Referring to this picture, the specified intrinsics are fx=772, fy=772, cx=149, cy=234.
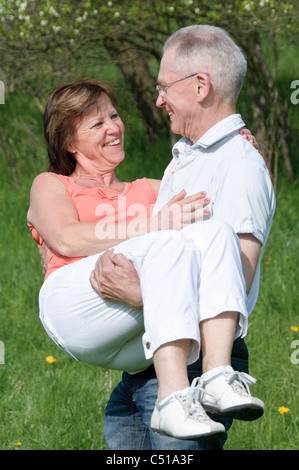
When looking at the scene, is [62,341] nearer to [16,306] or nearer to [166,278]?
[166,278]

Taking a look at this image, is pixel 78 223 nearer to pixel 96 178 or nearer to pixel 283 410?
pixel 96 178

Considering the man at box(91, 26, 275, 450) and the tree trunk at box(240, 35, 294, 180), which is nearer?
the man at box(91, 26, 275, 450)

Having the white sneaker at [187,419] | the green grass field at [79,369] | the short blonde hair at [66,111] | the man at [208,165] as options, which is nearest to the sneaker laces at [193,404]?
the white sneaker at [187,419]

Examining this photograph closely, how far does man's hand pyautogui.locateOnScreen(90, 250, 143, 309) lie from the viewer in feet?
8.23

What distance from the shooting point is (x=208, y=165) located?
2.76 meters

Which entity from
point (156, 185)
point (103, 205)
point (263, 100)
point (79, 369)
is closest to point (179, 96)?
point (103, 205)

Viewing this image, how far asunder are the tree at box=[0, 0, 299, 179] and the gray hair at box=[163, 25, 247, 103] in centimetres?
407

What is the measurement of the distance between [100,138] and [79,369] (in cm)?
199

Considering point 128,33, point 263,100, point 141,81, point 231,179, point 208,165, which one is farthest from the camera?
point 141,81

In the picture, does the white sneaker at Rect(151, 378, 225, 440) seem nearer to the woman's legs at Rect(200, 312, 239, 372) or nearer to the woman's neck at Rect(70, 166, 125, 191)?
the woman's legs at Rect(200, 312, 239, 372)

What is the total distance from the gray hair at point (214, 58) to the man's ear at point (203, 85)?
2cm

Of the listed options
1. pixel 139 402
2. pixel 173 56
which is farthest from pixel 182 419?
pixel 173 56

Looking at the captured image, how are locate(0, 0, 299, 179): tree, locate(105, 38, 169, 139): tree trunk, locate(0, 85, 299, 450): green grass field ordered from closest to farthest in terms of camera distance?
locate(0, 85, 299, 450): green grass field
locate(0, 0, 299, 179): tree
locate(105, 38, 169, 139): tree trunk

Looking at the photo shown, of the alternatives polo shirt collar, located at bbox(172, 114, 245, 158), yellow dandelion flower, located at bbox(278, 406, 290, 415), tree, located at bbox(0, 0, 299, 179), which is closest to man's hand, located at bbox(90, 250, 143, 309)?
polo shirt collar, located at bbox(172, 114, 245, 158)
